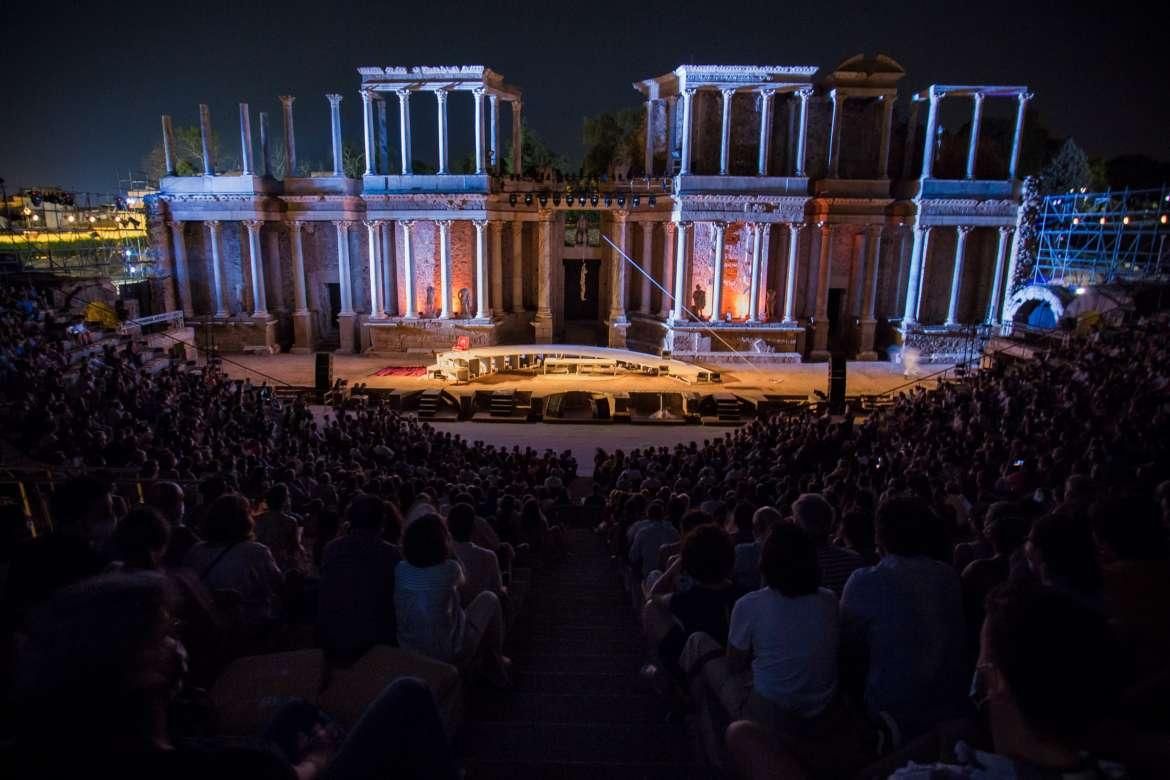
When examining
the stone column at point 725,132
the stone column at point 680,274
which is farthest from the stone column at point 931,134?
the stone column at point 680,274

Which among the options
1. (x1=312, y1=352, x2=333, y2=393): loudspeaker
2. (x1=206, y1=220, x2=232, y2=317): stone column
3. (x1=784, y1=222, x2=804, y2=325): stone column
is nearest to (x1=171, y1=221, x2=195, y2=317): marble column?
(x1=206, y1=220, x2=232, y2=317): stone column

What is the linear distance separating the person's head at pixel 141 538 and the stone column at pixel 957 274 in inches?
1408

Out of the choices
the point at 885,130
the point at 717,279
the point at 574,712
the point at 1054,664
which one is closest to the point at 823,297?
the point at 717,279

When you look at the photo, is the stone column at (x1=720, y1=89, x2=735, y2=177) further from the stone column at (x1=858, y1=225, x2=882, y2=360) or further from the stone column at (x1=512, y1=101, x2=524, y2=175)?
the stone column at (x1=512, y1=101, x2=524, y2=175)

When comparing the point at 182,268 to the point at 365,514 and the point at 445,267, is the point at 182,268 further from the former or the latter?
the point at 365,514

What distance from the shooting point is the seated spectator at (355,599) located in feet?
14.1

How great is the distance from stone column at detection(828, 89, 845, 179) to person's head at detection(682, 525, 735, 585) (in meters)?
33.1

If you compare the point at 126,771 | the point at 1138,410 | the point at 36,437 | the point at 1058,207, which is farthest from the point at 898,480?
the point at 1058,207

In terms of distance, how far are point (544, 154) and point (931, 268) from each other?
38.6 metres

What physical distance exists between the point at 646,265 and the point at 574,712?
31.2m

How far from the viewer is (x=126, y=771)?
77.6 inches

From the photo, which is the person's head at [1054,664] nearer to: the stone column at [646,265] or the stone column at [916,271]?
the stone column at [646,265]

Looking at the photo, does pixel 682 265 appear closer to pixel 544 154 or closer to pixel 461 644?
pixel 461 644

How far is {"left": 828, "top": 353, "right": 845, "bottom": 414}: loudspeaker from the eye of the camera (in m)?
22.7
